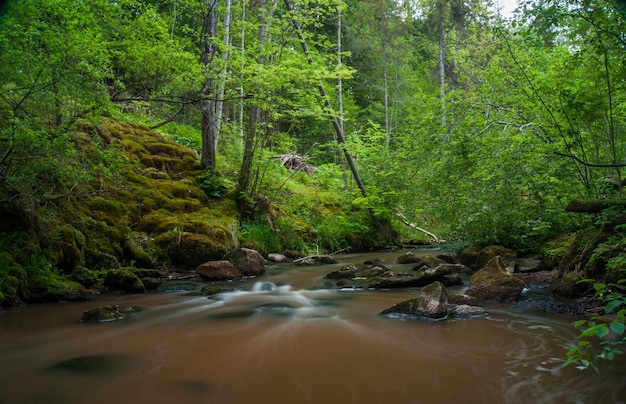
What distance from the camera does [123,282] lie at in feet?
25.9

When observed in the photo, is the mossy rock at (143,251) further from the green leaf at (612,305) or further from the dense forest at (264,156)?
the green leaf at (612,305)

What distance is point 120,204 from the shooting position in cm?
1000

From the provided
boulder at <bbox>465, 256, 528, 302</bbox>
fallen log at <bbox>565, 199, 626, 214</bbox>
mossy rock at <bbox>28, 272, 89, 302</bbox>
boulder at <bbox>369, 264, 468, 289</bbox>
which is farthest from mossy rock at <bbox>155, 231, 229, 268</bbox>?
fallen log at <bbox>565, 199, 626, 214</bbox>

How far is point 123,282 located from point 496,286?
6.82m

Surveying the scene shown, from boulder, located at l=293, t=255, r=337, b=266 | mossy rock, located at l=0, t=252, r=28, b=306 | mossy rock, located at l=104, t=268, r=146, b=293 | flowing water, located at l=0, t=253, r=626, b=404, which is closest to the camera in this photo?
flowing water, located at l=0, t=253, r=626, b=404

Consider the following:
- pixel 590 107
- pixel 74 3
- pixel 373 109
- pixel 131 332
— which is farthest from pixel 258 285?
pixel 373 109

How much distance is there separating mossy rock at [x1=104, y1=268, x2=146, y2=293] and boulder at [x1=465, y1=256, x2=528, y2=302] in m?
6.14

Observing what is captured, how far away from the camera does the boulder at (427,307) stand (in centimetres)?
548

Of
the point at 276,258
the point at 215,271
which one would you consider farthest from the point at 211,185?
the point at 215,271

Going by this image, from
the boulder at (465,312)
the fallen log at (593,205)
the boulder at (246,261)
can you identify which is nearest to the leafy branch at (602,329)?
the boulder at (465,312)

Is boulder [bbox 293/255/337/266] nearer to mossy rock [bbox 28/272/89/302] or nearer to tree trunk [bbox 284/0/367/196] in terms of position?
tree trunk [bbox 284/0/367/196]

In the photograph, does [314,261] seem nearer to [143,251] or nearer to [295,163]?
[143,251]

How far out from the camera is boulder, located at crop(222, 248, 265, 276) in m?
10.0

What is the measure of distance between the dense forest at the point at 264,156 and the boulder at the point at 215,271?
89 centimetres
